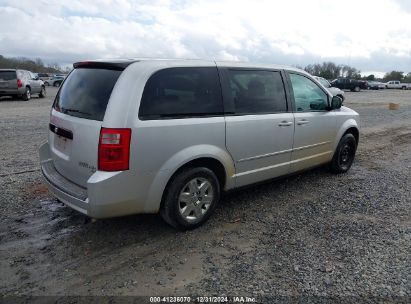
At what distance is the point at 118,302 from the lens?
2869mm

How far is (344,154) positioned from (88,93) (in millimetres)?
4404

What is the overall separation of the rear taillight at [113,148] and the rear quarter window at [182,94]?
0.26 m

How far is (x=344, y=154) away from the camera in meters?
6.32

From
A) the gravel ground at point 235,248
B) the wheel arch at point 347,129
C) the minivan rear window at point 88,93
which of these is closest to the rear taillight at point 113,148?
the minivan rear window at point 88,93

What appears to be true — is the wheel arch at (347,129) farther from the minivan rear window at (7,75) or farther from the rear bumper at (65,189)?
the minivan rear window at (7,75)

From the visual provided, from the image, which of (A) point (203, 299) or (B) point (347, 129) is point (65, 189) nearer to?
(A) point (203, 299)

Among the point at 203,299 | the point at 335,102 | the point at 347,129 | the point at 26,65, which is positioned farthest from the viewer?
the point at 26,65

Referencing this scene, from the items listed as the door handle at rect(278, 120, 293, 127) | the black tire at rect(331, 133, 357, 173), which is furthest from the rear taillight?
the black tire at rect(331, 133, 357, 173)

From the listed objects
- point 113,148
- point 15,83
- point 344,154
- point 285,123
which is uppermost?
point 285,123

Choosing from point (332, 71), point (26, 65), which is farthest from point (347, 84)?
point (26, 65)

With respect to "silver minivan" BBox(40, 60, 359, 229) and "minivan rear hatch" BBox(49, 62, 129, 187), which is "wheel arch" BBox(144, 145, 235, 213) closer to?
"silver minivan" BBox(40, 60, 359, 229)

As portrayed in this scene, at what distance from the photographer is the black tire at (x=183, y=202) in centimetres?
379

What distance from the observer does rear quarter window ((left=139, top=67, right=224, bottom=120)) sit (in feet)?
11.7

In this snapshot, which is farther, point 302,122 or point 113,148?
point 302,122
